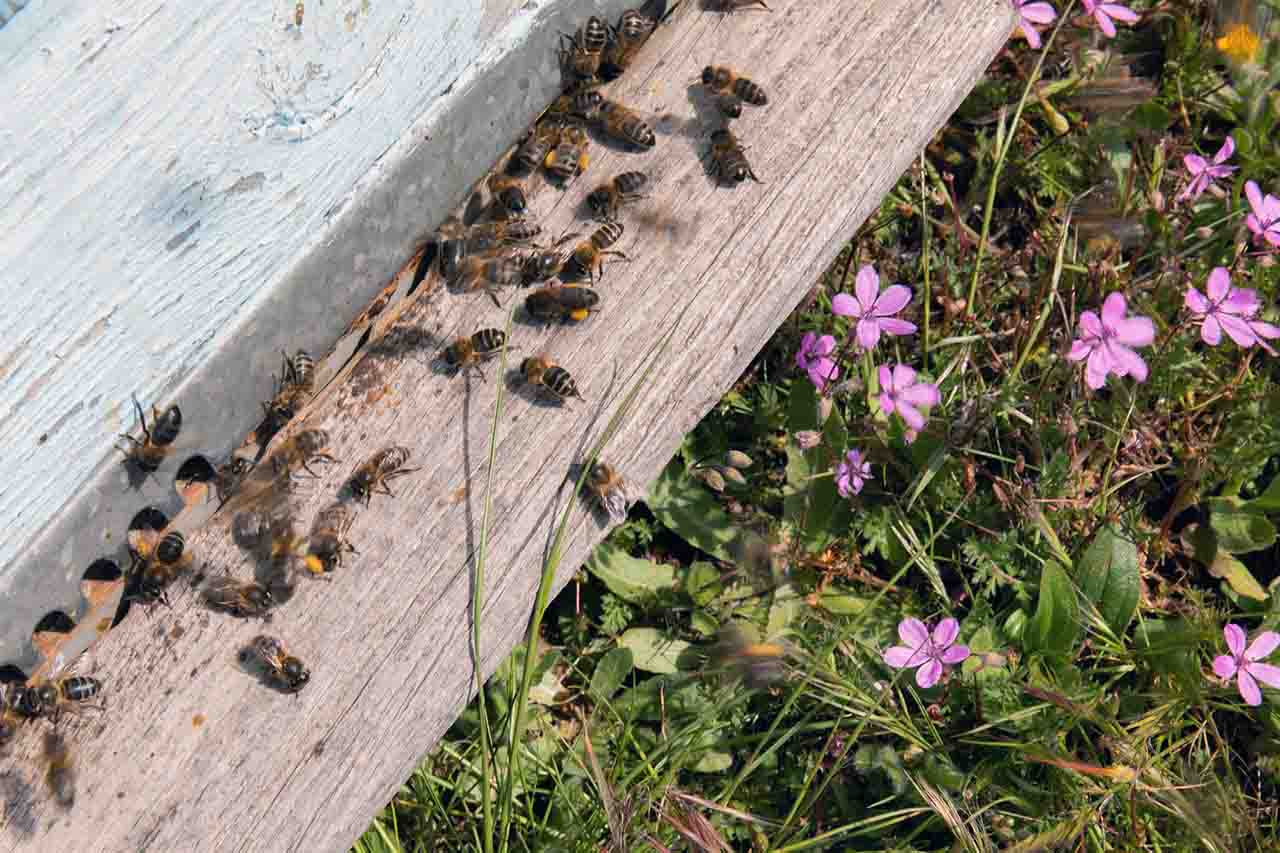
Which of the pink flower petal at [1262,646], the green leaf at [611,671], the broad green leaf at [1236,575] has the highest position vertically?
the green leaf at [611,671]

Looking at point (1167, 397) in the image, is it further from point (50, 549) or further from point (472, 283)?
point (50, 549)

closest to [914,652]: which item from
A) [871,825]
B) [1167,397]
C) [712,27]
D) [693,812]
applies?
[871,825]

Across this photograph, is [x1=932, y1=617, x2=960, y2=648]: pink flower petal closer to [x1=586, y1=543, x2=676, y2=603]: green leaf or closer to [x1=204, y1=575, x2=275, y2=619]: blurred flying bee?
[x1=586, y1=543, x2=676, y2=603]: green leaf

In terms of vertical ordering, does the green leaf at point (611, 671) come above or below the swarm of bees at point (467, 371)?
below

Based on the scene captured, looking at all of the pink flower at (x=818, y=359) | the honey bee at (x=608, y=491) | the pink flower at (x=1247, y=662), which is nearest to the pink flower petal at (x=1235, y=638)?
the pink flower at (x=1247, y=662)

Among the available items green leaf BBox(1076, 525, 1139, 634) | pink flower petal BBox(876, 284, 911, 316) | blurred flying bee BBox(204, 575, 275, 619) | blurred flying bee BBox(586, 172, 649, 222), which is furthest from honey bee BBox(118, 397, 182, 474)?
green leaf BBox(1076, 525, 1139, 634)

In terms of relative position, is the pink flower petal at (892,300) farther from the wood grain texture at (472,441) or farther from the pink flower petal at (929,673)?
the pink flower petal at (929,673)

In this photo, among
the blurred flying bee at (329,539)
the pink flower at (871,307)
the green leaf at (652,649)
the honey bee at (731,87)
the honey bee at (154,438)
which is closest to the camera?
the honey bee at (154,438)
